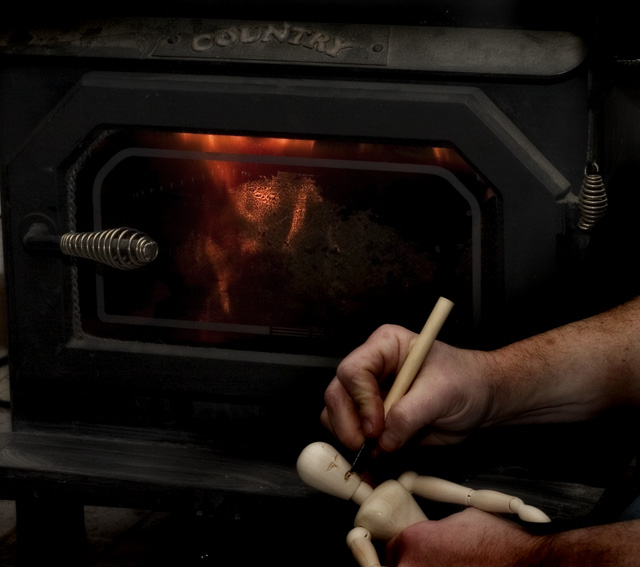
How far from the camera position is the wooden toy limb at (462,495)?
0.90m

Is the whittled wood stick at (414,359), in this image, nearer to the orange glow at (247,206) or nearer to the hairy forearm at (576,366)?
the hairy forearm at (576,366)

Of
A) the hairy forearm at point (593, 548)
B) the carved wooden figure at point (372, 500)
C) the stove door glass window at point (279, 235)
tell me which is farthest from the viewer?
the stove door glass window at point (279, 235)

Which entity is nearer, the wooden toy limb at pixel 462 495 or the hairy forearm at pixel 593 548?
the hairy forearm at pixel 593 548

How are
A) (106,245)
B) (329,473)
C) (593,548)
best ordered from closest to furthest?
(593,548)
(329,473)
(106,245)

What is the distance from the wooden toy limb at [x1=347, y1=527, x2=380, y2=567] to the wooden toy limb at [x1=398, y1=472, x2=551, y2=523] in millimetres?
106

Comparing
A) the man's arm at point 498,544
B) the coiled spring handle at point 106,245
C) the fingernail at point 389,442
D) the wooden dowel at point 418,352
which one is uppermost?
the wooden dowel at point 418,352

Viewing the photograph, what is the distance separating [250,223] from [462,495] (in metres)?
0.49

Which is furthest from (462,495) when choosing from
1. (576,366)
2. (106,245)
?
(106,245)

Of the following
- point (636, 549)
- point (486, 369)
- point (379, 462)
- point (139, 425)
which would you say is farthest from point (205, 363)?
point (636, 549)

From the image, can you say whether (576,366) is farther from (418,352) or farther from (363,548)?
(363,548)

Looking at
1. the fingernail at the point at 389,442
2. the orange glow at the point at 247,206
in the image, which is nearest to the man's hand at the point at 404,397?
the fingernail at the point at 389,442

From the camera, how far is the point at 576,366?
1.07 metres

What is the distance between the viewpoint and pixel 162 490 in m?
1.21

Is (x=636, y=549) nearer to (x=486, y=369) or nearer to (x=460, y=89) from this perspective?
(x=486, y=369)
